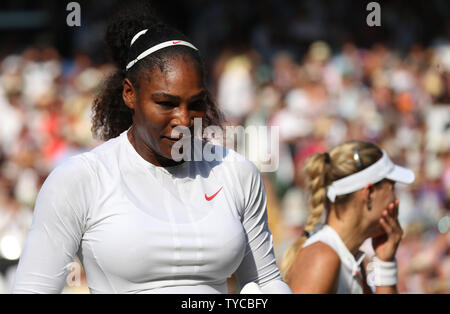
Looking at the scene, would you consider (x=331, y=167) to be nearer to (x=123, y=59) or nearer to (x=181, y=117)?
(x=123, y=59)

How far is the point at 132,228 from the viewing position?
1927mm

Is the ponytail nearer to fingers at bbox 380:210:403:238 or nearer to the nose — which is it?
fingers at bbox 380:210:403:238

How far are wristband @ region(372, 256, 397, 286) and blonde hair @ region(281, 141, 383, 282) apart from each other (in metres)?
0.32

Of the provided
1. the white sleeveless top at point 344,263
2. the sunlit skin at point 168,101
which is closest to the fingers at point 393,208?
the white sleeveless top at point 344,263

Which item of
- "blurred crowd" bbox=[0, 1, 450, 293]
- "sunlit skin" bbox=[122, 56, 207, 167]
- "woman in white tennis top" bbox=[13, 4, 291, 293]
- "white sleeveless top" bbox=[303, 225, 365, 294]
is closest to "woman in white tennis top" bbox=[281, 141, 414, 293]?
"white sleeveless top" bbox=[303, 225, 365, 294]

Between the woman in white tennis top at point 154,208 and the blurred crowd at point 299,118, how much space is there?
3.25 metres

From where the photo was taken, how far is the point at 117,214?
1948mm

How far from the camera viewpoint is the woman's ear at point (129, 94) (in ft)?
6.97

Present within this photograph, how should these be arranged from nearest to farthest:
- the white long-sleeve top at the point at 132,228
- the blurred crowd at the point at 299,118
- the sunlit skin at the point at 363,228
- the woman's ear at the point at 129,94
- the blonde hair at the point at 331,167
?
the white long-sleeve top at the point at 132,228, the woman's ear at the point at 129,94, the sunlit skin at the point at 363,228, the blonde hair at the point at 331,167, the blurred crowd at the point at 299,118

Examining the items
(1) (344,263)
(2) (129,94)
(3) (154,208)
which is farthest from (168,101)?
(1) (344,263)

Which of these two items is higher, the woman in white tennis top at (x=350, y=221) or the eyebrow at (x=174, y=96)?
the eyebrow at (x=174, y=96)

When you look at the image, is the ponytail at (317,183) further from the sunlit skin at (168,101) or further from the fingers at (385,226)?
the sunlit skin at (168,101)

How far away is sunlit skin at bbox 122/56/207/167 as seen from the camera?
6.56 ft

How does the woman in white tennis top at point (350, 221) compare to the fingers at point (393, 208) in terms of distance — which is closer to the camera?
the woman in white tennis top at point (350, 221)
